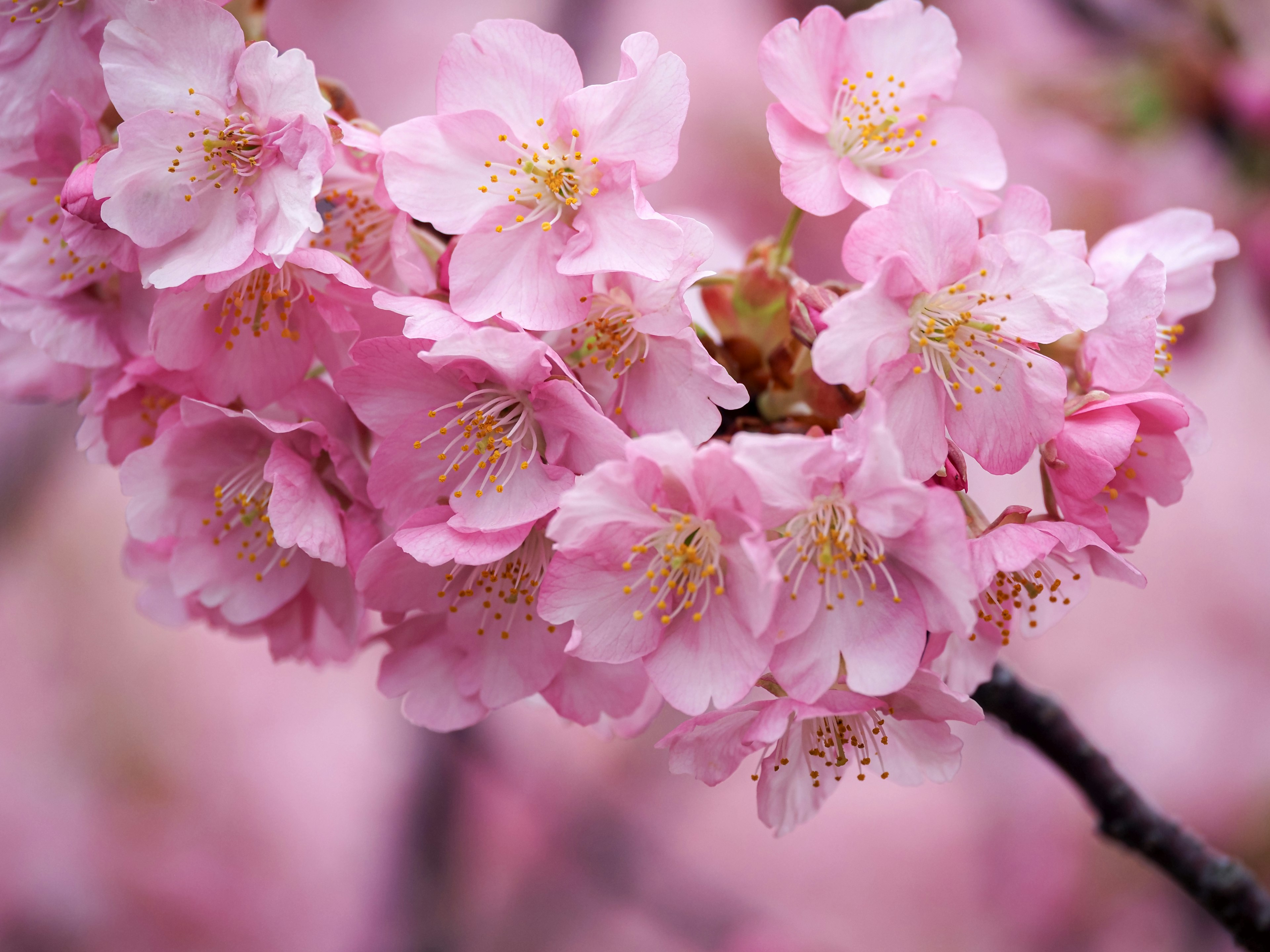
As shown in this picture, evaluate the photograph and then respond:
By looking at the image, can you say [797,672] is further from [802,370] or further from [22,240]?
[22,240]

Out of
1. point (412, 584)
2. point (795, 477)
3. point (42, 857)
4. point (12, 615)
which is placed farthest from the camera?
point (12, 615)

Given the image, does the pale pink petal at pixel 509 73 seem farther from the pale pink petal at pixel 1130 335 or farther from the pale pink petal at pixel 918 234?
the pale pink petal at pixel 1130 335

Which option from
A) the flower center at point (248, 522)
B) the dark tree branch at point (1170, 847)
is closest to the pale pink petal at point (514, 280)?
the flower center at point (248, 522)

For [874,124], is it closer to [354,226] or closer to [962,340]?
[962,340]

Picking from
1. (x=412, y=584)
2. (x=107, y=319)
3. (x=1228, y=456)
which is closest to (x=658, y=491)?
(x=412, y=584)

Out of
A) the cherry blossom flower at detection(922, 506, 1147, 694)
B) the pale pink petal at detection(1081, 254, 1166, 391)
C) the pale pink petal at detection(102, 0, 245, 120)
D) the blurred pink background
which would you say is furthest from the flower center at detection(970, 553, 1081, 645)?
the blurred pink background

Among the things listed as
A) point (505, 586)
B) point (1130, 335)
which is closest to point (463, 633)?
point (505, 586)
